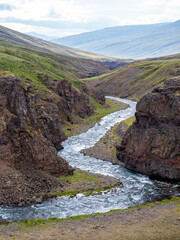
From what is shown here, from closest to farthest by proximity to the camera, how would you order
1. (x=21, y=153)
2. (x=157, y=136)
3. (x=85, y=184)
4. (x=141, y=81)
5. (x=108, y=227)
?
(x=108, y=227)
(x=21, y=153)
(x=85, y=184)
(x=157, y=136)
(x=141, y=81)

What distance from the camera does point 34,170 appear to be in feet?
153

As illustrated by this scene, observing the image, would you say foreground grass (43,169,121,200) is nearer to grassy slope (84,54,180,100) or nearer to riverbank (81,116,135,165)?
riverbank (81,116,135,165)

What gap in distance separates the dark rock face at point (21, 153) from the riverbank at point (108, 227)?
7.54 metres

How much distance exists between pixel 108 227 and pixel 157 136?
25528 millimetres

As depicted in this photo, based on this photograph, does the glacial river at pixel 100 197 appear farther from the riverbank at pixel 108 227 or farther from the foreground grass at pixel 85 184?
the riverbank at pixel 108 227

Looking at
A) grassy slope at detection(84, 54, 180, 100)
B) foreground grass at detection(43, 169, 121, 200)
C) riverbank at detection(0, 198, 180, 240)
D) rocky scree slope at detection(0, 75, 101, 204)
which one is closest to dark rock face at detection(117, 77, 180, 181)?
foreground grass at detection(43, 169, 121, 200)

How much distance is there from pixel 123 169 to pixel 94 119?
163ft

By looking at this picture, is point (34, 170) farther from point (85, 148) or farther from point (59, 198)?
point (85, 148)

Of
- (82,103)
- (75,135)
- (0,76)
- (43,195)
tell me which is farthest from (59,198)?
(82,103)

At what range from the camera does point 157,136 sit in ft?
182

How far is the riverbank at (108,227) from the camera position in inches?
1260

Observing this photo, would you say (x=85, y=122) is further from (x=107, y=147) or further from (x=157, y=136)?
(x=157, y=136)

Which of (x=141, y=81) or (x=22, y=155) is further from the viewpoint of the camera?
(x=141, y=81)

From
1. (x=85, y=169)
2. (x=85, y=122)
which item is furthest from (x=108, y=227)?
(x=85, y=122)
